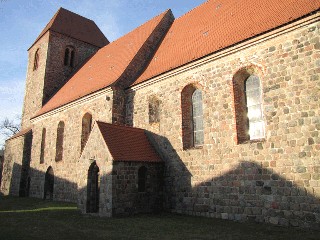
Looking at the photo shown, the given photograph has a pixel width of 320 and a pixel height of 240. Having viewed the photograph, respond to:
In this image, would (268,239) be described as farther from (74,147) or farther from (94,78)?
(94,78)

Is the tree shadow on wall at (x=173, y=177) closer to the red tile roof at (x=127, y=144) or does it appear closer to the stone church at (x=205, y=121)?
the stone church at (x=205, y=121)

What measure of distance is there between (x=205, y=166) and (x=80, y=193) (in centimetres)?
495

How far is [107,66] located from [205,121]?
28.3ft

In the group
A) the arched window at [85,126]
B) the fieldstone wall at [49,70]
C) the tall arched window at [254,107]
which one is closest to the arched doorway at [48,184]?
the arched window at [85,126]

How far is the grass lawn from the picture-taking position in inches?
255

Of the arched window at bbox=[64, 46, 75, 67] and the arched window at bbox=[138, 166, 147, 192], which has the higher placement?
the arched window at bbox=[64, 46, 75, 67]

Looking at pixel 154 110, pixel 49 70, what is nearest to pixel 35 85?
pixel 49 70

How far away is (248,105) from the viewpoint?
9.47m

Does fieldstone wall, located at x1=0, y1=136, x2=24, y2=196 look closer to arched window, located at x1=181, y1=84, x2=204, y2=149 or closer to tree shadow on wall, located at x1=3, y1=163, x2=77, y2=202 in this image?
tree shadow on wall, located at x1=3, y1=163, x2=77, y2=202

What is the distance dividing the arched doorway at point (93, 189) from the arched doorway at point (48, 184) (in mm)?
7142

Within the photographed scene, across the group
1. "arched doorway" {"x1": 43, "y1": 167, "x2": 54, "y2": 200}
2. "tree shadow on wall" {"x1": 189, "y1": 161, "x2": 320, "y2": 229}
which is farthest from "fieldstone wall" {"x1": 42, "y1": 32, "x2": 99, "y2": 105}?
"tree shadow on wall" {"x1": 189, "y1": 161, "x2": 320, "y2": 229}

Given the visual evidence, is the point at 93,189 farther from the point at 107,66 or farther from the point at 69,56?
the point at 69,56

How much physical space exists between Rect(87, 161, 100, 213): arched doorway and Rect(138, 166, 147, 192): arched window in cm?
171

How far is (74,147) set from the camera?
15.5m
